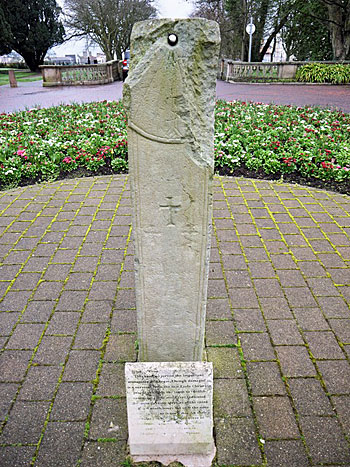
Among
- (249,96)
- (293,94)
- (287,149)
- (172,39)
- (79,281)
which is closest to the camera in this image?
(172,39)

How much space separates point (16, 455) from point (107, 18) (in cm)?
3020

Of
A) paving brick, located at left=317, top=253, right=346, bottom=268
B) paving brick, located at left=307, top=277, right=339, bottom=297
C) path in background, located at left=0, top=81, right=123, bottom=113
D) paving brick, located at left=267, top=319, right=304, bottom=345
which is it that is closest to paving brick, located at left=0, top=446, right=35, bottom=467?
paving brick, located at left=267, top=319, right=304, bottom=345

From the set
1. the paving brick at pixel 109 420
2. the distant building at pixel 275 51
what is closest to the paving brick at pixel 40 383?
the paving brick at pixel 109 420

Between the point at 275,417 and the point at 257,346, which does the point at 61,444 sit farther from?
the point at 257,346

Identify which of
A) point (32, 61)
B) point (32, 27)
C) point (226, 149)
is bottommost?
point (226, 149)

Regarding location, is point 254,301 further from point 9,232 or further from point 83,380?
point 9,232

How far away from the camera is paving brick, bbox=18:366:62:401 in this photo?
8.75ft

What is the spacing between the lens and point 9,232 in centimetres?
478

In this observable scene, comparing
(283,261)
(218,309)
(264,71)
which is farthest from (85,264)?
(264,71)

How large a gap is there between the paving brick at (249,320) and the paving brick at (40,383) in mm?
1475

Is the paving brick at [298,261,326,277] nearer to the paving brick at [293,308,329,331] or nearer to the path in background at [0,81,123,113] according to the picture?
the paving brick at [293,308,329,331]

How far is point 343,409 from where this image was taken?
258 centimetres

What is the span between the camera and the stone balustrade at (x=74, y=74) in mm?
18516

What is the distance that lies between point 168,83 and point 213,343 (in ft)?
7.10
